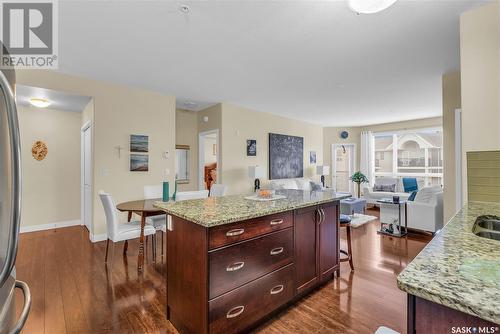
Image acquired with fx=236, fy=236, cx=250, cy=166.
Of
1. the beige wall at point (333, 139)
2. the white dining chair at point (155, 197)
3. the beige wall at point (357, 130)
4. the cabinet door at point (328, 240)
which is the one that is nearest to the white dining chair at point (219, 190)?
the white dining chair at point (155, 197)

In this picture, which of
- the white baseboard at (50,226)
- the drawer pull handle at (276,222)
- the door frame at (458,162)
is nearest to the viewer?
the drawer pull handle at (276,222)

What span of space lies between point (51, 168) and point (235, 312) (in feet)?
16.1

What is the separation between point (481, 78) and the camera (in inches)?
78.4

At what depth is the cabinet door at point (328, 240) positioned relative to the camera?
2281 mm

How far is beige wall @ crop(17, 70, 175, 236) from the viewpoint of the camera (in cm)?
362

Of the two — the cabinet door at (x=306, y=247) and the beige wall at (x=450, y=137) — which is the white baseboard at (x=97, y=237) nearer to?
the cabinet door at (x=306, y=247)

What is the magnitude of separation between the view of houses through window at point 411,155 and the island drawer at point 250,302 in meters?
6.89

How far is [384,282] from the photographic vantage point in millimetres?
2477

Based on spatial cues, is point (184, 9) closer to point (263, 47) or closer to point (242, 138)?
point (263, 47)

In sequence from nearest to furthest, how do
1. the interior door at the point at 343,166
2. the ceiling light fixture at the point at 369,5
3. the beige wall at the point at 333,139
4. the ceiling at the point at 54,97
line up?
the ceiling light fixture at the point at 369,5 < the ceiling at the point at 54,97 < the beige wall at the point at 333,139 < the interior door at the point at 343,166

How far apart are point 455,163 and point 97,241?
5.47 metres

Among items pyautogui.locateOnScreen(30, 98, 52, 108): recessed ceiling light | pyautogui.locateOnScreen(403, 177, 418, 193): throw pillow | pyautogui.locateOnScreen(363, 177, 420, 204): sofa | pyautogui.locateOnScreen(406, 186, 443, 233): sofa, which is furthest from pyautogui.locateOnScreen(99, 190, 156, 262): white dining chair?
pyautogui.locateOnScreen(403, 177, 418, 193): throw pillow

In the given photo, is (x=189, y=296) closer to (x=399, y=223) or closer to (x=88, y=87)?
(x=88, y=87)

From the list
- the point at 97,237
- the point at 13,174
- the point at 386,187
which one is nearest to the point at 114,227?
the point at 97,237
